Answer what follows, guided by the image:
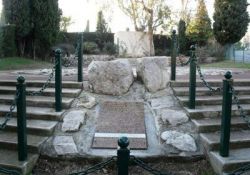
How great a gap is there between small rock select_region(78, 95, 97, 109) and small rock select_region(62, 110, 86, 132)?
11.7 inches

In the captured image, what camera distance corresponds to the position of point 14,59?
16.7m

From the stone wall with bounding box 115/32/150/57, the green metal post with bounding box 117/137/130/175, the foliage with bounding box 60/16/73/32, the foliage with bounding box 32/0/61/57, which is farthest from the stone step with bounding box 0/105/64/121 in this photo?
the foliage with bounding box 60/16/73/32

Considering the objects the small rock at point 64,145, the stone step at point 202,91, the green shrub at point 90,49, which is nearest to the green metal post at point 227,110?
the stone step at point 202,91

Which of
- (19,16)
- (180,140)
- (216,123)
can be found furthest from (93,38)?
(180,140)

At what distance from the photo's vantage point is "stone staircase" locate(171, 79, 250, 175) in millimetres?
5652

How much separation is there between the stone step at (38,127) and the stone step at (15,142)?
9 centimetres

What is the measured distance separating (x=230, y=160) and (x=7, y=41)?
1379 centimetres

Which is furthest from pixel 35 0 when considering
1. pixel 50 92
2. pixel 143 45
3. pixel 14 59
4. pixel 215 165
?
pixel 215 165

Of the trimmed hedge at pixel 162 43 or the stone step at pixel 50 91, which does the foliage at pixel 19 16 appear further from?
the stone step at pixel 50 91

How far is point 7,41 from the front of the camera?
17.3 metres

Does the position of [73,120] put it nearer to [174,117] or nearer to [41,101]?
[41,101]

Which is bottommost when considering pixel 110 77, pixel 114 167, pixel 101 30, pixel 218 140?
pixel 114 167

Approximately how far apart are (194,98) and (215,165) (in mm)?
1613

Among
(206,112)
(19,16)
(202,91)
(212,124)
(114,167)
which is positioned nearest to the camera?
(114,167)
